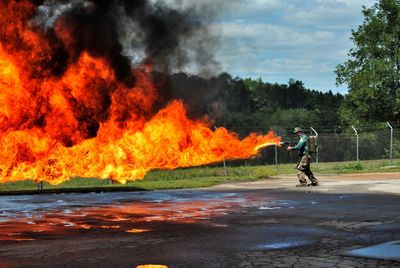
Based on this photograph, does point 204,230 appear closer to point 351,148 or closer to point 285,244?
point 285,244

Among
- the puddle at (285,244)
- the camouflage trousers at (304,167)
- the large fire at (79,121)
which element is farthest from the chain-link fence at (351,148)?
the puddle at (285,244)

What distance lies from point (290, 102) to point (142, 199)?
118 meters

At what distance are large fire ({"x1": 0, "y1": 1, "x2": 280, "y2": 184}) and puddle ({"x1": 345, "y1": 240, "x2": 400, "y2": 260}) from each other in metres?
12.5

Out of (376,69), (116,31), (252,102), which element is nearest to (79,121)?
(116,31)

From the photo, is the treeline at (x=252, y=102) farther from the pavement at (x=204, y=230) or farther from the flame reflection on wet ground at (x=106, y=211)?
the pavement at (x=204, y=230)

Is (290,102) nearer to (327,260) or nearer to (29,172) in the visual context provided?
(29,172)

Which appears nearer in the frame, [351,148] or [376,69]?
[376,69]

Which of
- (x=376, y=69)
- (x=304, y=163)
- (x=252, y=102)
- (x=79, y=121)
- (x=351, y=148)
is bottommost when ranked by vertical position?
(x=304, y=163)

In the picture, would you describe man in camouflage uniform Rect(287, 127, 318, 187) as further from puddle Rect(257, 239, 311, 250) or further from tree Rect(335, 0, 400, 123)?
tree Rect(335, 0, 400, 123)

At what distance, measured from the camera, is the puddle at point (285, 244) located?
751cm

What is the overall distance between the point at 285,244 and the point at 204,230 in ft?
6.03

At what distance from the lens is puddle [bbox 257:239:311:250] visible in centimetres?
751

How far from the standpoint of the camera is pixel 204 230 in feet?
30.3

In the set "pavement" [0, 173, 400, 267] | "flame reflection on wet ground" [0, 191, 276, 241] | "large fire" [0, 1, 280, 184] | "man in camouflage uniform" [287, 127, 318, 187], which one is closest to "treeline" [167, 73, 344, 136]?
"large fire" [0, 1, 280, 184]
